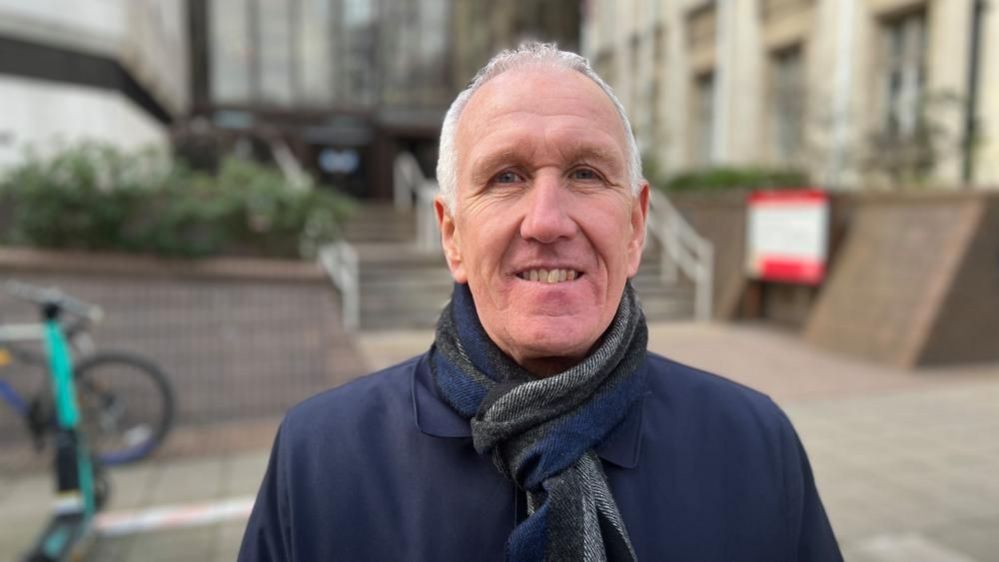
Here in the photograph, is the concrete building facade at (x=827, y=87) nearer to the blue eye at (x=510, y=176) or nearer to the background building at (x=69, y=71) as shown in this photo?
the background building at (x=69, y=71)

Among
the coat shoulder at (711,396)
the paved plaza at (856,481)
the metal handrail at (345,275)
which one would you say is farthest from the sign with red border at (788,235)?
the coat shoulder at (711,396)

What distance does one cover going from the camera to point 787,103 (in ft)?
47.3

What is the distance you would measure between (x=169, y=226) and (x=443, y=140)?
6.89 meters

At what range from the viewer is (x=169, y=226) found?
757cm

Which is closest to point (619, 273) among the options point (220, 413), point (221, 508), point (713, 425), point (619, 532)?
point (713, 425)

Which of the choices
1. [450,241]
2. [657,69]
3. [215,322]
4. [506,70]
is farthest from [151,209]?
[657,69]

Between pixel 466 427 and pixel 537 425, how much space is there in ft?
0.45

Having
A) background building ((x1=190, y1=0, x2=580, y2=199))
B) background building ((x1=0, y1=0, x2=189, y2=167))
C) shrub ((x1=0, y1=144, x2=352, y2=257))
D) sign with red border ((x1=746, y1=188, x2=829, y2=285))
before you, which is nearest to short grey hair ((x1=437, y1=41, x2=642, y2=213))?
shrub ((x1=0, y1=144, x2=352, y2=257))

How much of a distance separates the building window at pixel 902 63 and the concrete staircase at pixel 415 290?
15.1ft

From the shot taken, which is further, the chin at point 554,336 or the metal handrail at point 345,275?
the metal handrail at point 345,275

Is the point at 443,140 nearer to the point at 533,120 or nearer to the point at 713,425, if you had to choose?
the point at 533,120

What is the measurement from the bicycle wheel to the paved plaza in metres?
0.20

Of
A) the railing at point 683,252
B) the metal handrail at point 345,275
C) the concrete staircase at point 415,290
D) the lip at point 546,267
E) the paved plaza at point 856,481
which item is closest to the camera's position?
the lip at point 546,267

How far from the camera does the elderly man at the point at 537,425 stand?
1274 mm
